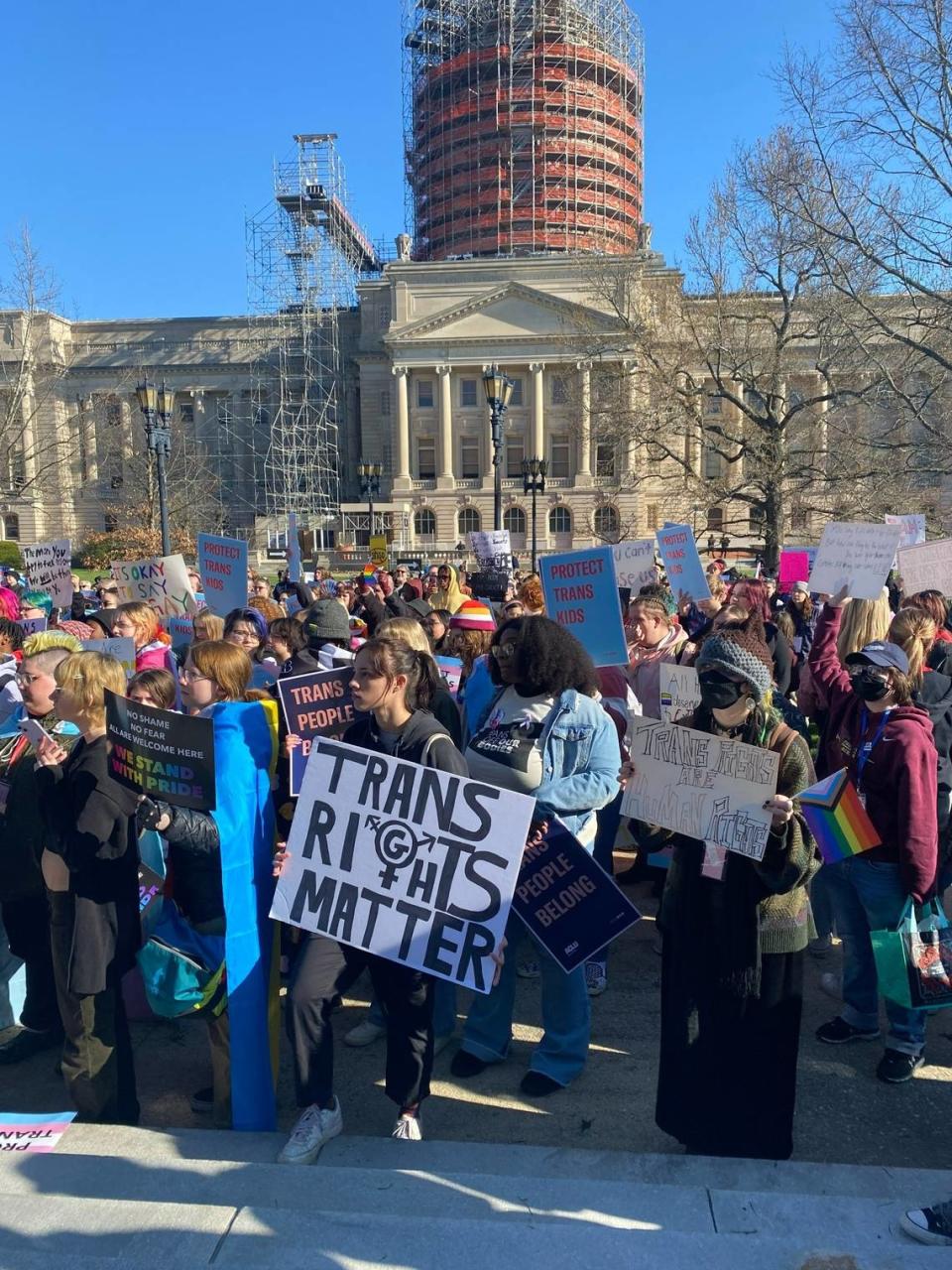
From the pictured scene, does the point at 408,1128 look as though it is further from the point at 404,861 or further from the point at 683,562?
the point at 683,562

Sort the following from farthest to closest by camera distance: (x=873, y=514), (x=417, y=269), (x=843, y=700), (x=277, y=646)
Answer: (x=417, y=269) < (x=873, y=514) < (x=277, y=646) < (x=843, y=700)

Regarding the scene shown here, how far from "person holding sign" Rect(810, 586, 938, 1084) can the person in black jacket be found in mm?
3022

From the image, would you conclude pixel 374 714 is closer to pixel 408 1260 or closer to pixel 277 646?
pixel 408 1260

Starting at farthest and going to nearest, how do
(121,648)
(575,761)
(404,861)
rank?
(121,648) → (575,761) → (404,861)

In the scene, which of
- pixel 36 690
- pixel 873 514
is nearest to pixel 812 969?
pixel 36 690

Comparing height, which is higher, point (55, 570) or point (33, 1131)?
Result: point (55, 570)

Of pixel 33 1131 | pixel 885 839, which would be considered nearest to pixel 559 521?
pixel 885 839

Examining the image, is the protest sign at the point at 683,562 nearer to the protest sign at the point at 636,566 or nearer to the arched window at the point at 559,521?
the protest sign at the point at 636,566

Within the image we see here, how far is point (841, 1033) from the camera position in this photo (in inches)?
165

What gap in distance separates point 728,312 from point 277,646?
24575 mm

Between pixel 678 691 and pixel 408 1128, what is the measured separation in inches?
108

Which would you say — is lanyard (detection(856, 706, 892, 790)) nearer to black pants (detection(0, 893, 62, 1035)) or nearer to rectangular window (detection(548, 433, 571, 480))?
black pants (detection(0, 893, 62, 1035))

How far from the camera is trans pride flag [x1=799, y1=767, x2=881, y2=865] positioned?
3.30m

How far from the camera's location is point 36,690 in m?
4.12
